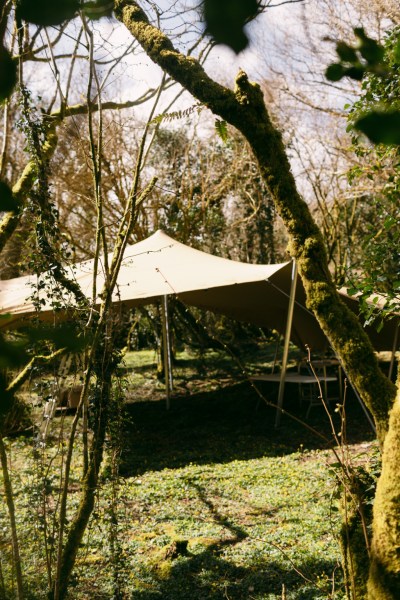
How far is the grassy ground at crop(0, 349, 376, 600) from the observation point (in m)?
3.46

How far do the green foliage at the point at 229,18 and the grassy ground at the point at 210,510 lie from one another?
6.68 ft

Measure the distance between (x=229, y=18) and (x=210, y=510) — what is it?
5054mm

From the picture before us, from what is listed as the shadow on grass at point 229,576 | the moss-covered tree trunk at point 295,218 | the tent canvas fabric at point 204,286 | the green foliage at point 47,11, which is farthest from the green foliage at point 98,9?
the tent canvas fabric at point 204,286

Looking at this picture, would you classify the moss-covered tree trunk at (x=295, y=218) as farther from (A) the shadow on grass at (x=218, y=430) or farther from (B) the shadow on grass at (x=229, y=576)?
(A) the shadow on grass at (x=218, y=430)

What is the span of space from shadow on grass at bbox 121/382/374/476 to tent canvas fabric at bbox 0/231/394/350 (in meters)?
1.39

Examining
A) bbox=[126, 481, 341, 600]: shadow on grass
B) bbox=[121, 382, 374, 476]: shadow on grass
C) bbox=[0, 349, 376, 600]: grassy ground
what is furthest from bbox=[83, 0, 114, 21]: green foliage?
bbox=[121, 382, 374, 476]: shadow on grass

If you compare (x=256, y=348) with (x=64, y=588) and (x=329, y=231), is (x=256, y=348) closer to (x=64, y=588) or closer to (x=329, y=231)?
(x=329, y=231)

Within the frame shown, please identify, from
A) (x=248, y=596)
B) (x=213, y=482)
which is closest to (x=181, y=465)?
(x=213, y=482)

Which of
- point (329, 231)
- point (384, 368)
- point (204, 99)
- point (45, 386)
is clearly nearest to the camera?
point (204, 99)

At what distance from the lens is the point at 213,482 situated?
5.80m

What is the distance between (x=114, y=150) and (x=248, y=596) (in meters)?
9.32

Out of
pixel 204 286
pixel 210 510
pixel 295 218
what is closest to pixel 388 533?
pixel 295 218

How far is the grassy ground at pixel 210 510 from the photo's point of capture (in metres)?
3.46

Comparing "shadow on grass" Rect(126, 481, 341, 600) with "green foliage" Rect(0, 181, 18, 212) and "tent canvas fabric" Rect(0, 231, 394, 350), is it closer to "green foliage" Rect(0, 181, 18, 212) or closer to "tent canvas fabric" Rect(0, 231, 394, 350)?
"green foliage" Rect(0, 181, 18, 212)
